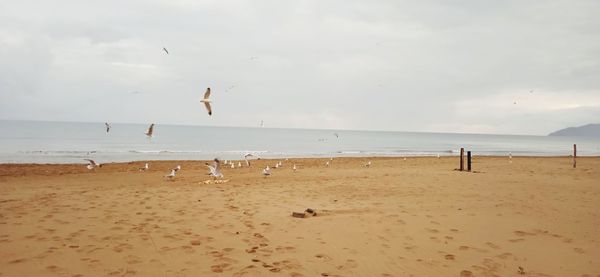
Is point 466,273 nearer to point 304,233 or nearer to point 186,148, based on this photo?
point 304,233

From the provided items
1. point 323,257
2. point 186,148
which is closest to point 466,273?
point 323,257

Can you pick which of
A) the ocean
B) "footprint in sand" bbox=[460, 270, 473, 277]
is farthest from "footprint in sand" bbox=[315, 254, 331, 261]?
the ocean

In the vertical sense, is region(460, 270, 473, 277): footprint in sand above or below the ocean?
below

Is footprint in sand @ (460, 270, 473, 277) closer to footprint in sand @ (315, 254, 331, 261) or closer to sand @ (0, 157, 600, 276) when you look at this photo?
sand @ (0, 157, 600, 276)

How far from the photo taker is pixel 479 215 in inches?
324

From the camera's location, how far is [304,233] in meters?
6.94

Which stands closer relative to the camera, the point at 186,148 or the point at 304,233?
the point at 304,233

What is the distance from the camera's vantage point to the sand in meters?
5.33

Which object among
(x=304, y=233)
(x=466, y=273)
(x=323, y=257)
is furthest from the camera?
(x=304, y=233)

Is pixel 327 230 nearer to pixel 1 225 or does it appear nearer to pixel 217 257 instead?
pixel 217 257

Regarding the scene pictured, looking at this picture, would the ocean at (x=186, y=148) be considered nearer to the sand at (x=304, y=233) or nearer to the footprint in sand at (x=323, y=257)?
the sand at (x=304, y=233)

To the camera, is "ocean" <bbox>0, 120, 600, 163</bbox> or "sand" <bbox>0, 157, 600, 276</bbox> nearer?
"sand" <bbox>0, 157, 600, 276</bbox>

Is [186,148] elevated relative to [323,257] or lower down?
elevated

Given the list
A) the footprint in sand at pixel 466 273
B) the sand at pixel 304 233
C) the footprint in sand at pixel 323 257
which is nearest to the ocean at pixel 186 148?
the sand at pixel 304 233
